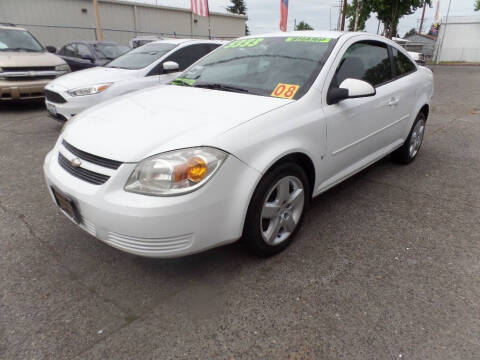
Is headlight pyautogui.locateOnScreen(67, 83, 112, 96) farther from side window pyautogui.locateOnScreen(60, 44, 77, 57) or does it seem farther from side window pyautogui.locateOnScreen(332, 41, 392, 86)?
side window pyautogui.locateOnScreen(60, 44, 77, 57)

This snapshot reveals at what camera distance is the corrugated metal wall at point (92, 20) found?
1786cm

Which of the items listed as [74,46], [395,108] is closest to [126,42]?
[74,46]

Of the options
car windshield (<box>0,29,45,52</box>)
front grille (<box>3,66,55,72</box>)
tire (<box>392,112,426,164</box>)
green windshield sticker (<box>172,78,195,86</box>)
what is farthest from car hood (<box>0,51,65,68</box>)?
tire (<box>392,112,426,164</box>)

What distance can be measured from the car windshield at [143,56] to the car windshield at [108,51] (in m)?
3.03

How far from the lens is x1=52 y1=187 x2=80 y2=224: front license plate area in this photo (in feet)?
7.08

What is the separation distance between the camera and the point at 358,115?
9.87 feet

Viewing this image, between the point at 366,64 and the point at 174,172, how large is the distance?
2.32m

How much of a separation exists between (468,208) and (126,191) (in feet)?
10.2

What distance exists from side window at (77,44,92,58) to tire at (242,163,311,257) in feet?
28.2

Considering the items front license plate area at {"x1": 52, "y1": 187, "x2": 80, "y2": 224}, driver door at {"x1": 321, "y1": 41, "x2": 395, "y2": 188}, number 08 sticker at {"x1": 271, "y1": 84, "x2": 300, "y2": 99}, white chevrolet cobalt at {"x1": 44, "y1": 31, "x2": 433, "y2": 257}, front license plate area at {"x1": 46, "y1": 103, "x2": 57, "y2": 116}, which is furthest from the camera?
front license plate area at {"x1": 46, "y1": 103, "x2": 57, "y2": 116}

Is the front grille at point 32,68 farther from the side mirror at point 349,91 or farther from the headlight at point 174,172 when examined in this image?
the side mirror at point 349,91

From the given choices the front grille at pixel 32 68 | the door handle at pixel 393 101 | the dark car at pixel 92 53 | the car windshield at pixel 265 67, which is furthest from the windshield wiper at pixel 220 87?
the dark car at pixel 92 53

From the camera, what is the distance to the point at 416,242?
2760 mm

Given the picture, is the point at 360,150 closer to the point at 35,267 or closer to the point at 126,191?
the point at 126,191
